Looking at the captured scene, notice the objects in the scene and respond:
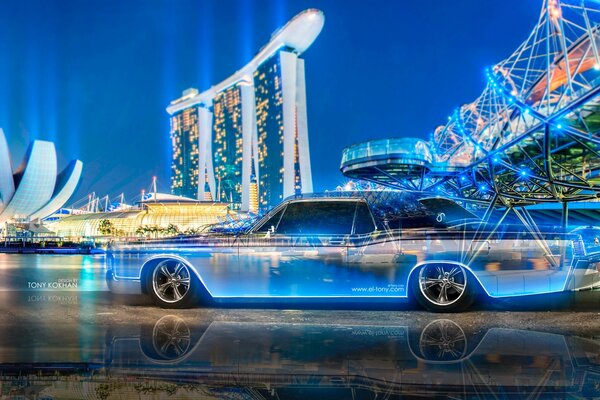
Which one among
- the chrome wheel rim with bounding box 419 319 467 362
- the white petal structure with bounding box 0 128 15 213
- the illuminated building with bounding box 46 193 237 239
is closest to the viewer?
the chrome wheel rim with bounding box 419 319 467 362

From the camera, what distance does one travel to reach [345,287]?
6.13m

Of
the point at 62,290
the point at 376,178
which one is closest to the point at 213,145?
the point at 376,178

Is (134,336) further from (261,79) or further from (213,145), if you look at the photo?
(213,145)

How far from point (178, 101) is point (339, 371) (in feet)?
642

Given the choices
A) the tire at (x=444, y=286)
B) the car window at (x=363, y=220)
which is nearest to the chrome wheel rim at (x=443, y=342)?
the tire at (x=444, y=286)

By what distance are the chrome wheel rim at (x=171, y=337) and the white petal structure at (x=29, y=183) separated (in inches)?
3733

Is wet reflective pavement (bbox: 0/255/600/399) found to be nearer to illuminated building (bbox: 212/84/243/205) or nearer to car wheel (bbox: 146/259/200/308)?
car wheel (bbox: 146/259/200/308)

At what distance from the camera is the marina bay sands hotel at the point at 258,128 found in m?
126

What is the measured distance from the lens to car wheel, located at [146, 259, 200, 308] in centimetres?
661

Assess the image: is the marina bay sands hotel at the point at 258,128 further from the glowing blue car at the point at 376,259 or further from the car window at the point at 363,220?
the glowing blue car at the point at 376,259

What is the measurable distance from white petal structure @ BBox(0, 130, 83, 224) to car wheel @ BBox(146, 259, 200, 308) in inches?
3688

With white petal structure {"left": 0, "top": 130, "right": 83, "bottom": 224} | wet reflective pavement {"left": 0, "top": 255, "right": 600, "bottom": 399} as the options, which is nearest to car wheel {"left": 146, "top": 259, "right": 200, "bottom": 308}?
wet reflective pavement {"left": 0, "top": 255, "right": 600, "bottom": 399}

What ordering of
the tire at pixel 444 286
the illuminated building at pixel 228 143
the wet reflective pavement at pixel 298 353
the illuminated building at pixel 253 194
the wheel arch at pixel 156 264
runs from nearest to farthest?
the wet reflective pavement at pixel 298 353
the tire at pixel 444 286
the wheel arch at pixel 156 264
the illuminated building at pixel 253 194
the illuminated building at pixel 228 143

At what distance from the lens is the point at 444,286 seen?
6.33m
